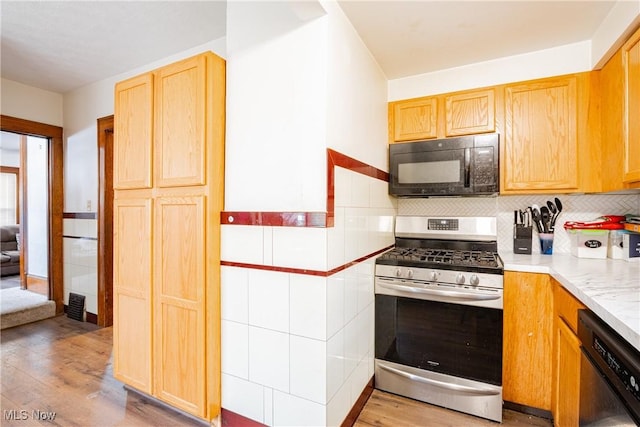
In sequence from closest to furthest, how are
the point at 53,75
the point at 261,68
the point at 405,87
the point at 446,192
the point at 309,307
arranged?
1. the point at 309,307
2. the point at 261,68
3. the point at 446,192
4. the point at 405,87
5. the point at 53,75

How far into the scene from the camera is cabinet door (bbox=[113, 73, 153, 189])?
1.80 meters

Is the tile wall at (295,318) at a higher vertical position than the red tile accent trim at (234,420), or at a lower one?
higher

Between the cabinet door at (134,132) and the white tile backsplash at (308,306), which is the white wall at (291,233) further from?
the cabinet door at (134,132)

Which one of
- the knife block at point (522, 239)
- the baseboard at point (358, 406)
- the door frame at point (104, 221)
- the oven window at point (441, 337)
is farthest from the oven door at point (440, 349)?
the door frame at point (104, 221)

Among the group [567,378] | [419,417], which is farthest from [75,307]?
[567,378]

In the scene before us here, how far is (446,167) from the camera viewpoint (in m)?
2.18

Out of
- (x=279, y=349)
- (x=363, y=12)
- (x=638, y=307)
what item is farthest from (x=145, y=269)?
(x=638, y=307)

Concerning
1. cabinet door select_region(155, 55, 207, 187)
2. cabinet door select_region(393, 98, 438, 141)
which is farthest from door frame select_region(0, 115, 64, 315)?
cabinet door select_region(393, 98, 438, 141)

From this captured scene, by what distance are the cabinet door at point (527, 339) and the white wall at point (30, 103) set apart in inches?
182

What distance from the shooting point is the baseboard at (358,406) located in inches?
65.3

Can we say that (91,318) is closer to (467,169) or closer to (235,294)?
(235,294)

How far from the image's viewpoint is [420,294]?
1889 millimetres

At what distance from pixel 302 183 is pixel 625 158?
1.74 m

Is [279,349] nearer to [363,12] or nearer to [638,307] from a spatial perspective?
[638,307]
